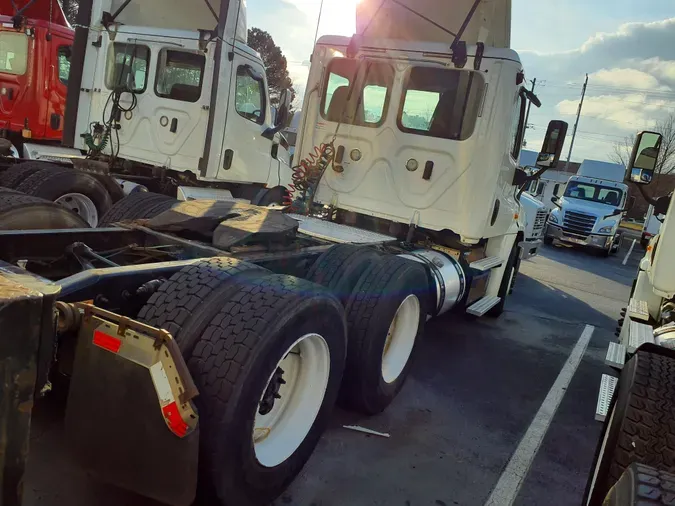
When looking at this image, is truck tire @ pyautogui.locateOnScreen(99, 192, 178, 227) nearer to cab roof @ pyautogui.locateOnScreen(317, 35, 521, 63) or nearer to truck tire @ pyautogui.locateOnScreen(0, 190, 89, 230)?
truck tire @ pyautogui.locateOnScreen(0, 190, 89, 230)

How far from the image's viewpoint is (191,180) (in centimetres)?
748

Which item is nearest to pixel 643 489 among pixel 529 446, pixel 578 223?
pixel 529 446

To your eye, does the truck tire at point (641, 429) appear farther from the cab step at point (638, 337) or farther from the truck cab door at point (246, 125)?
the truck cab door at point (246, 125)

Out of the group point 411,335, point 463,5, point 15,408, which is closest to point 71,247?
point 15,408

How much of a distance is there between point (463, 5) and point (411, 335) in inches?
134

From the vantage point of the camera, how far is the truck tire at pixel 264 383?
2.25m

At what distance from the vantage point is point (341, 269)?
3.82m

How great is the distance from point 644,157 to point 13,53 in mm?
9496

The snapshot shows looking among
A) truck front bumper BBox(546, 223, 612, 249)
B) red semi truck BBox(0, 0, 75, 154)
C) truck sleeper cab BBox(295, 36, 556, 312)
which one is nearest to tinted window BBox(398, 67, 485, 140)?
truck sleeper cab BBox(295, 36, 556, 312)

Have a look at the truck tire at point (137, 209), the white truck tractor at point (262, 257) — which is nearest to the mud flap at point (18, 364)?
the white truck tractor at point (262, 257)

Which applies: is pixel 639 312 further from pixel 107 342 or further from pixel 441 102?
pixel 107 342

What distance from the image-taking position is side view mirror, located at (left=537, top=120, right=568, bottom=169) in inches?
223

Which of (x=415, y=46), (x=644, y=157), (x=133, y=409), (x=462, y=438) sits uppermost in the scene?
(x=415, y=46)

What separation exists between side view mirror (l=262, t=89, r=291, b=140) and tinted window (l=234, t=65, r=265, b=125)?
8.3 inches
